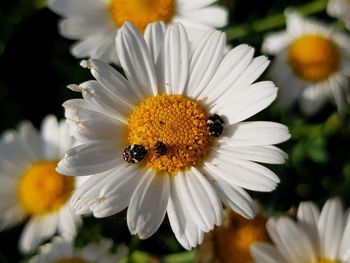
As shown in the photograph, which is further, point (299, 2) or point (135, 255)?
point (299, 2)

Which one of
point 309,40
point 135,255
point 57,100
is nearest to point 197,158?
point 135,255

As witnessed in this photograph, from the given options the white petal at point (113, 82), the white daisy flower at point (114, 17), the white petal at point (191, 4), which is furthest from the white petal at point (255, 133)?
the white petal at point (191, 4)

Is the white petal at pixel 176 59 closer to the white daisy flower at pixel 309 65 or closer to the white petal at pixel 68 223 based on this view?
the white petal at pixel 68 223

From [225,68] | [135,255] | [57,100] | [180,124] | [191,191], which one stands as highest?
[225,68]

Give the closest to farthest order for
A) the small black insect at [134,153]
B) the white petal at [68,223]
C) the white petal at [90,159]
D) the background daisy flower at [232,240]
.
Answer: the white petal at [90,159]
the small black insect at [134,153]
the background daisy flower at [232,240]
the white petal at [68,223]

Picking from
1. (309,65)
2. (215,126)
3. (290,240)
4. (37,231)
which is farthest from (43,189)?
(309,65)

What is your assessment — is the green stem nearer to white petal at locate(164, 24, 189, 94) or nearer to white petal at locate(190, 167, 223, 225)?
white petal at locate(164, 24, 189, 94)

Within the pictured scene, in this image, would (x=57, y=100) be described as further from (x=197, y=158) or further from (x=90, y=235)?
(x=197, y=158)
